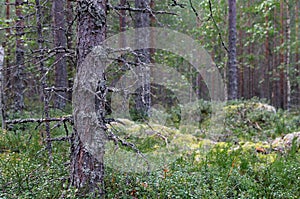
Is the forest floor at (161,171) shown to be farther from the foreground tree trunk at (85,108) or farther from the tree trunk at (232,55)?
the tree trunk at (232,55)

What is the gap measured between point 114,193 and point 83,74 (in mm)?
1303

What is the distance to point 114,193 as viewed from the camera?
3459 mm

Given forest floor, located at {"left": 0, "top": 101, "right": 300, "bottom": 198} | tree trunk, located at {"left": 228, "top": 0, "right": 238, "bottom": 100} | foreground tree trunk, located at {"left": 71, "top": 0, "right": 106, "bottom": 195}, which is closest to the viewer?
foreground tree trunk, located at {"left": 71, "top": 0, "right": 106, "bottom": 195}

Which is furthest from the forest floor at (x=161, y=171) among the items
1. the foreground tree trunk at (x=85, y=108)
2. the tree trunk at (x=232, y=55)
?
the tree trunk at (x=232, y=55)

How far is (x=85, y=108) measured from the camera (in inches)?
126

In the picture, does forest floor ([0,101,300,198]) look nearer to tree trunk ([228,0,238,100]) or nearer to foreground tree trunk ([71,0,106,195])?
foreground tree trunk ([71,0,106,195])

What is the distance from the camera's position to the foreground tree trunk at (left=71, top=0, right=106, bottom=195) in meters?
3.14

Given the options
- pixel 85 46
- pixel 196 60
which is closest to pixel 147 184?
pixel 85 46

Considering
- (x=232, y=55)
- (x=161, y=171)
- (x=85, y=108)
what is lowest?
(x=161, y=171)

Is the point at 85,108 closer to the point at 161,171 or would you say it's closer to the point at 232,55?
the point at 161,171

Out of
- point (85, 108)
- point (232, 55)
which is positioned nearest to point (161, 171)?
point (85, 108)

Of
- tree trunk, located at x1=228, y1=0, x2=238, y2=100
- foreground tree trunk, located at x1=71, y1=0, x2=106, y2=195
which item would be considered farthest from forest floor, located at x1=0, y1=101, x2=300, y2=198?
tree trunk, located at x1=228, y1=0, x2=238, y2=100

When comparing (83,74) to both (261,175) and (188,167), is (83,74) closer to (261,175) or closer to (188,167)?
(188,167)

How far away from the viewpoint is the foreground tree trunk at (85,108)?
3.14 m
